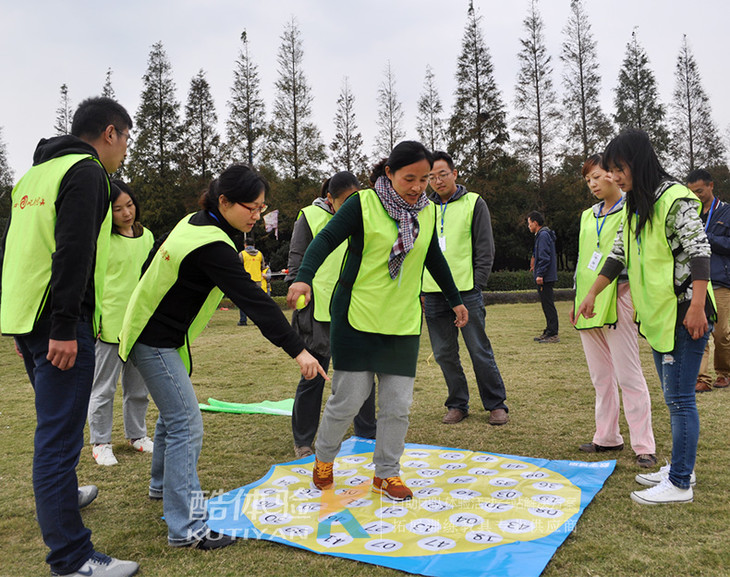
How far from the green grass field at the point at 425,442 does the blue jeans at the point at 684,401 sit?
0.61 feet

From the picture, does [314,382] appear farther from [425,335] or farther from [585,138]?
[585,138]

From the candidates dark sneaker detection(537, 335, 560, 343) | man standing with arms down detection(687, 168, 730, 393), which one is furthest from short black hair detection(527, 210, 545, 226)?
man standing with arms down detection(687, 168, 730, 393)

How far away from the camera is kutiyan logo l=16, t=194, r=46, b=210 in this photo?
2314 mm

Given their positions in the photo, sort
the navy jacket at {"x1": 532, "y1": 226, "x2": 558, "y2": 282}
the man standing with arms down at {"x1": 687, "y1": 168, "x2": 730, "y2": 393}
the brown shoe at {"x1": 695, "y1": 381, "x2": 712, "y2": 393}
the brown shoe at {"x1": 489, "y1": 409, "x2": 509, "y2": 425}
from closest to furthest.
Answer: the brown shoe at {"x1": 489, "y1": 409, "x2": 509, "y2": 425}, the brown shoe at {"x1": 695, "y1": 381, "x2": 712, "y2": 393}, the man standing with arms down at {"x1": 687, "y1": 168, "x2": 730, "y2": 393}, the navy jacket at {"x1": 532, "y1": 226, "x2": 558, "y2": 282}

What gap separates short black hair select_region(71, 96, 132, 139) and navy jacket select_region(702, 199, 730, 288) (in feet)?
18.1

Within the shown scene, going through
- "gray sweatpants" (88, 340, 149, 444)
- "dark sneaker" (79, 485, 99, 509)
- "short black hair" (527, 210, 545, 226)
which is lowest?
"dark sneaker" (79, 485, 99, 509)

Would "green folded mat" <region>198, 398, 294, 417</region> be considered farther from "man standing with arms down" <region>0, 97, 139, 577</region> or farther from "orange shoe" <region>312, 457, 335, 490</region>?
"man standing with arms down" <region>0, 97, 139, 577</region>

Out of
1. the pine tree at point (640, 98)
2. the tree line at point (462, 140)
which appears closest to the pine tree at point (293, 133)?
the tree line at point (462, 140)

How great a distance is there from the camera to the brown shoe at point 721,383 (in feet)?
18.7

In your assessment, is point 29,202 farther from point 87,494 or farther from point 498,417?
point 498,417

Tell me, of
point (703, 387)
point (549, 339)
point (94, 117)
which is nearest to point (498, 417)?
point (703, 387)

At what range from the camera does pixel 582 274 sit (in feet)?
13.0

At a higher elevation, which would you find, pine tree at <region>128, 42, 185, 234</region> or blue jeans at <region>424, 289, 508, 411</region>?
pine tree at <region>128, 42, 185, 234</region>

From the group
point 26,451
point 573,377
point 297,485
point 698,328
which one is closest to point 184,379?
point 297,485
